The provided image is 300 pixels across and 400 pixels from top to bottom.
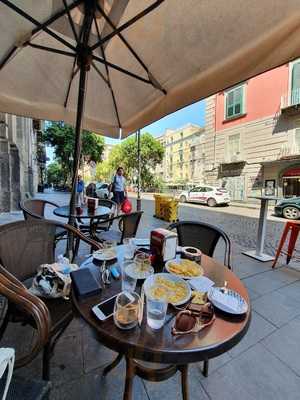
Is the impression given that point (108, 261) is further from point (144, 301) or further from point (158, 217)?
point (158, 217)

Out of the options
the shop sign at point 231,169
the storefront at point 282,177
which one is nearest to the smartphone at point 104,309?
the storefront at point 282,177

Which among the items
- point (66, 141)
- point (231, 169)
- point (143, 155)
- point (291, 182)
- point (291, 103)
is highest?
point (291, 103)

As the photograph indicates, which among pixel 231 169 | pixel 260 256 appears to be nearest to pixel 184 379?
pixel 260 256

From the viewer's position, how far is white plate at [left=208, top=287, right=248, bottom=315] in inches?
35.9

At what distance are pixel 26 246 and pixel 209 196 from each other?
11.6m

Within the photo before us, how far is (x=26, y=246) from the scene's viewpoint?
1.67 meters

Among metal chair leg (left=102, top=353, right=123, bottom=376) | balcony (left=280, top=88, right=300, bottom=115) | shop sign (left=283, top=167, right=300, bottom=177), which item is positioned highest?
balcony (left=280, top=88, right=300, bottom=115)

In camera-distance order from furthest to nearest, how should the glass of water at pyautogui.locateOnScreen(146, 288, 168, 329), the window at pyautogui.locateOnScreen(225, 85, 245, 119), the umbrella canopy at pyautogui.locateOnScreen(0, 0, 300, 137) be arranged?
1. the window at pyautogui.locateOnScreen(225, 85, 245, 119)
2. the umbrella canopy at pyautogui.locateOnScreen(0, 0, 300, 137)
3. the glass of water at pyautogui.locateOnScreen(146, 288, 168, 329)

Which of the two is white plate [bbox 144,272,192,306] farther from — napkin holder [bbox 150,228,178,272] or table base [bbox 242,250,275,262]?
table base [bbox 242,250,275,262]

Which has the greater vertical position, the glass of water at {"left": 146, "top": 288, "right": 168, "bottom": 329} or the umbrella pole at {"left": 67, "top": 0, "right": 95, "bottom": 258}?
the umbrella pole at {"left": 67, "top": 0, "right": 95, "bottom": 258}

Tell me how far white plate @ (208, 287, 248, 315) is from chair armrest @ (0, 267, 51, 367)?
81cm

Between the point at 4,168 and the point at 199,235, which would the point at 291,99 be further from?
the point at 4,168

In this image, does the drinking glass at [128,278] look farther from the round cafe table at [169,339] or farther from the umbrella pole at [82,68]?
the umbrella pole at [82,68]

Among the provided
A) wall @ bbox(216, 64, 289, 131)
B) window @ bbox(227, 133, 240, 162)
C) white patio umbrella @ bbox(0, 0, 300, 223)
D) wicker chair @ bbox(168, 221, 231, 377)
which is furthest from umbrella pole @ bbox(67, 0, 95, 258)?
window @ bbox(227, 133, 240, 162)
